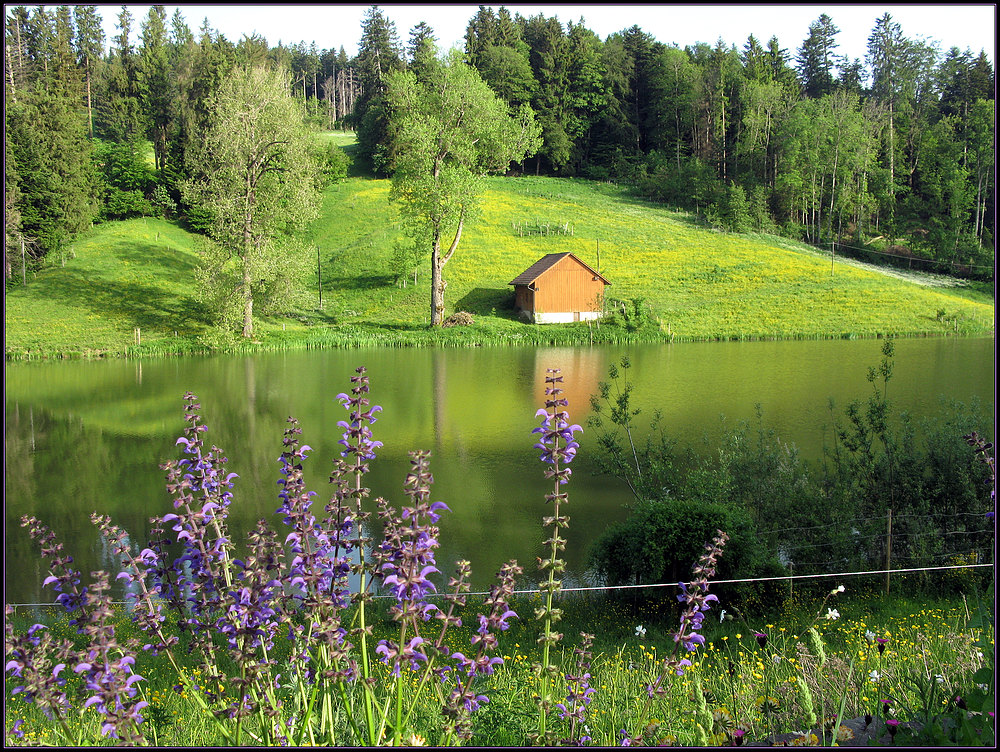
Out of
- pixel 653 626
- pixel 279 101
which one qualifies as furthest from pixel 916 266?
pixel 653 626

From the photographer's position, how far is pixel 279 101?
38938 mm

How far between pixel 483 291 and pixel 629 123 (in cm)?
5213

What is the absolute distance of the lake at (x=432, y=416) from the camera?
38.5 ft

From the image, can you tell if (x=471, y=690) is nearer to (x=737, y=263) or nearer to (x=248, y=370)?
(x=248, y=370)

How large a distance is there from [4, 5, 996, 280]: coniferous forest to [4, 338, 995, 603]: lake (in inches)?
757

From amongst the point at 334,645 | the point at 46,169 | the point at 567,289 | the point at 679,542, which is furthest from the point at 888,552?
the point at 46,169

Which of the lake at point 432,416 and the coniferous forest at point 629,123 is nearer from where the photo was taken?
the lake at point 432,416

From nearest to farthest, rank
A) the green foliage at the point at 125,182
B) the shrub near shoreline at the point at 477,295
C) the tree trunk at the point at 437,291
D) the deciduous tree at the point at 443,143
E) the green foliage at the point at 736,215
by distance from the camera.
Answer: the shrub near shoreline at the point at 477,295, the deciduous tree at the point at 443,143, the tree trunk at the point at 437,291, the green foliage at the point at 125,182, the green foliage at the point at 736,215

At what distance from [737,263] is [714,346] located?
2008cm

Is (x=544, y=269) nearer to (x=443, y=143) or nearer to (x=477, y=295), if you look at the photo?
(x=477, y=295)

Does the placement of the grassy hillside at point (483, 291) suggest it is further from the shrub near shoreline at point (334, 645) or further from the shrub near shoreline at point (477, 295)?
the shrub near shoreline at point (334, 645)

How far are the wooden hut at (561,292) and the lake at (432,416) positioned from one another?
24.8 feet

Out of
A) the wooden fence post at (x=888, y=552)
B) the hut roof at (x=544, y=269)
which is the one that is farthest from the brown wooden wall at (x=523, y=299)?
the wooden fence post at (x=888, y=552)

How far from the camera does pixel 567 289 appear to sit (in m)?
43.8
